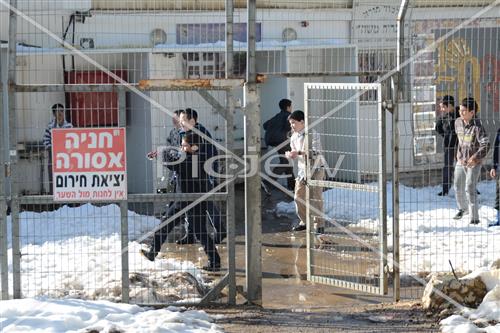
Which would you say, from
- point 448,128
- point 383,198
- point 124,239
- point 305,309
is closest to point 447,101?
point 448,128

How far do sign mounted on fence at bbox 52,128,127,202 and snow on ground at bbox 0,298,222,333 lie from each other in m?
0.97

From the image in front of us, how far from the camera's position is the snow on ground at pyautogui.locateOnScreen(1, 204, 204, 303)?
859cm

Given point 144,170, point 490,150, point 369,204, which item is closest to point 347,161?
point 369,204

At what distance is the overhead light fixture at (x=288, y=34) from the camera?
51.6 ft

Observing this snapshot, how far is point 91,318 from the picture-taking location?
23.8ft

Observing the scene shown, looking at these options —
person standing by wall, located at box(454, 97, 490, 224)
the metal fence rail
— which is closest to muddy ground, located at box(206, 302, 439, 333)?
the metal fence rail

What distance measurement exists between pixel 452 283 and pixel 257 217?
1.85 meters

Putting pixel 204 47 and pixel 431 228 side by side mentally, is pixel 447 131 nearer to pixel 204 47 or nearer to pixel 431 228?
pixel 431 228

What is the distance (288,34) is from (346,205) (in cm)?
402

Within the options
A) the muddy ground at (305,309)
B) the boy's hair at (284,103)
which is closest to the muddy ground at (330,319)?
the muddy ground at (305,309)

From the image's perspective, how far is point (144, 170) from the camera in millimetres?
11039

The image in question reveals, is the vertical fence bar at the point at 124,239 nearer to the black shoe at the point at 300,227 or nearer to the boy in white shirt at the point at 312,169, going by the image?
the boy in white shirt at the point at 312,169

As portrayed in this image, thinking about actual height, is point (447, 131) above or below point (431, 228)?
above

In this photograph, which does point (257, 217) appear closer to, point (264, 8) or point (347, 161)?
point (347, 161)
